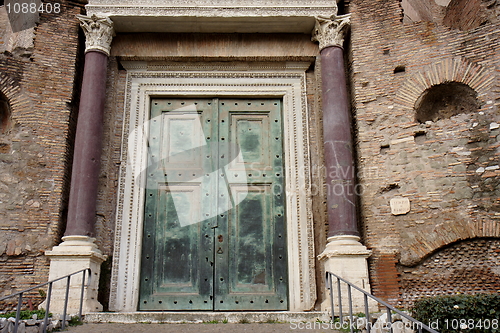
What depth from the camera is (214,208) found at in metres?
7.80

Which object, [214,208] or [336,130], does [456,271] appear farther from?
[214,208]

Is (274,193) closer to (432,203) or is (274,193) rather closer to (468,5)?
(432,203)

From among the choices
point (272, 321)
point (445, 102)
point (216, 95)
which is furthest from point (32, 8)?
point (445, 102)

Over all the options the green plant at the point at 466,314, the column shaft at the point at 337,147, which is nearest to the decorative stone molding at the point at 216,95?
the column shaft at the point at 337,147

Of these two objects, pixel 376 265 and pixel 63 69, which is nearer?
pixel 376 265

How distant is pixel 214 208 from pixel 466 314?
3.94m

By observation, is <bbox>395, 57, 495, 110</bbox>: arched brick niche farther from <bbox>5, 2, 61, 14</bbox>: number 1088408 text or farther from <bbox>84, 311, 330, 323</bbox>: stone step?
<bbox>5, 2, 61, 14</bbox>: number 1088408 text

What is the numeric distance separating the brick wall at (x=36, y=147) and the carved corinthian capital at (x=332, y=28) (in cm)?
401

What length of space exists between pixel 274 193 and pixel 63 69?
3.94 meters

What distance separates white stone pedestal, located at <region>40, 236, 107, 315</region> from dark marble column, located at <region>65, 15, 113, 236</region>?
220 millimetres

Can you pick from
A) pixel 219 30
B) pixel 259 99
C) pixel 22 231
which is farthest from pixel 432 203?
pixel 22 231

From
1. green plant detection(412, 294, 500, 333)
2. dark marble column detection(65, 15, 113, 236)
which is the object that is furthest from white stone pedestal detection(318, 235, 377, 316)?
dark marble column detection(65, 15, 113, 236)

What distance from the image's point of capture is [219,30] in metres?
8.33

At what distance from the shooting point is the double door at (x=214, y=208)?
7.37 meters
